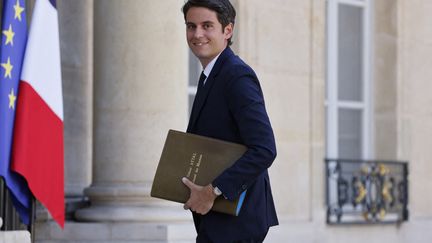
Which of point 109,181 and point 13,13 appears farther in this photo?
point 109,181

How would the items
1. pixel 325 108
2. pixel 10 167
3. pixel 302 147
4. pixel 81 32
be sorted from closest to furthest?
pixel 10 167 → pixel 81 32 → pixel 302 147 → pixel 325 108

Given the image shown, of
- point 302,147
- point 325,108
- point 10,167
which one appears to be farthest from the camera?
point 325,108

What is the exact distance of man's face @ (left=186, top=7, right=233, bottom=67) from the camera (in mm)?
3916

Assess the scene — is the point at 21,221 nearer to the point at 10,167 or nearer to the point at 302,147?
the point at 10,167

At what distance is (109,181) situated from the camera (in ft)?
25.9

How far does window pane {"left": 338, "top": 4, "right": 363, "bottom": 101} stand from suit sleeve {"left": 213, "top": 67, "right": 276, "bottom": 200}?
25.5ft

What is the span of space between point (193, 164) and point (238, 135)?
208 millimetres

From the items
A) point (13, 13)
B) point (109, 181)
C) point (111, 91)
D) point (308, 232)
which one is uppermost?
point (13, 13)

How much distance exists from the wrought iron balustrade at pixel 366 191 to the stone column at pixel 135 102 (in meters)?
3.23

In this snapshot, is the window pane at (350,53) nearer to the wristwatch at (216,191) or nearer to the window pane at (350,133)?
the window pane at (350,133)

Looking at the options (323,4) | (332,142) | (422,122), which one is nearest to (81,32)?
(323,4)

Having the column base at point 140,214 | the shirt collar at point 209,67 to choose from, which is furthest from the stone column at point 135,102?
the shirt collar at point 209,67

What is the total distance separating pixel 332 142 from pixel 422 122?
3.97 ft

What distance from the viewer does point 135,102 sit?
7.81 m
